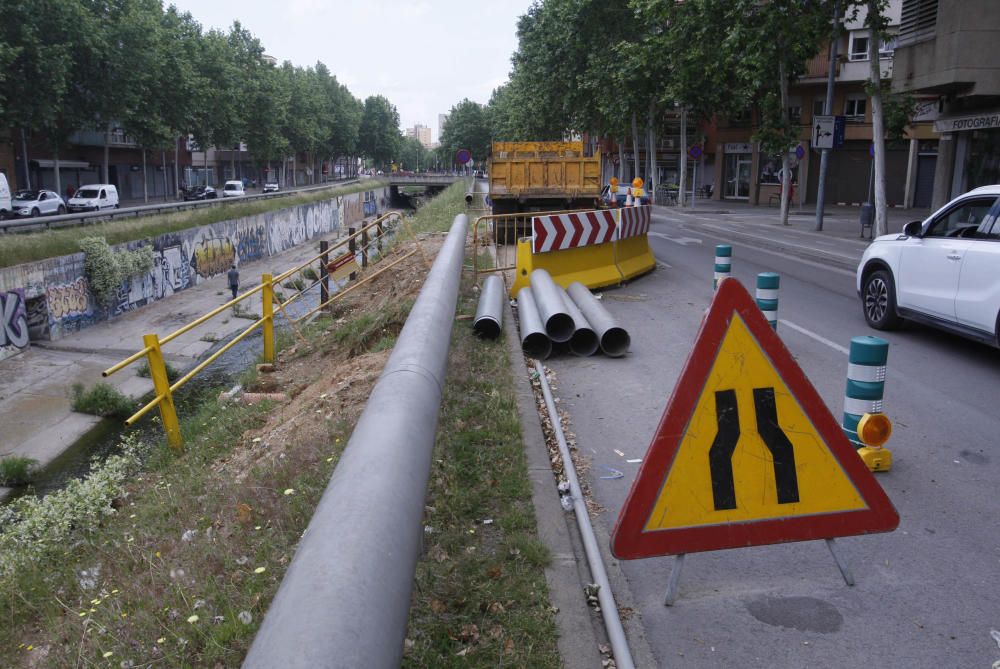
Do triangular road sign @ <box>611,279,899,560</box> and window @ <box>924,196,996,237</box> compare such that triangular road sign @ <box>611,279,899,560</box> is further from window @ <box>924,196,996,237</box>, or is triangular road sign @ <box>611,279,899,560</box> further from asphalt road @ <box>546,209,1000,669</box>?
window @ <box>924,196,996,237</box>

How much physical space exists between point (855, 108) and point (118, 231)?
127 ft

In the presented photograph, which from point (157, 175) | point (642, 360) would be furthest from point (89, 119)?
point (642, 360)

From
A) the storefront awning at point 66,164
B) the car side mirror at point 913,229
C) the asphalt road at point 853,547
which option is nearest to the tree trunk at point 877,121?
the asphalt road at point 853,547

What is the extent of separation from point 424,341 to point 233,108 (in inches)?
2454

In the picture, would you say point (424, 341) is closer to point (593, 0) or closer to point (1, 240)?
point (1, 240)

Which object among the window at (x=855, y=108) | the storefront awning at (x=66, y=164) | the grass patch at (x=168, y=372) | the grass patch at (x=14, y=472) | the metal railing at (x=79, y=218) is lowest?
the grass patch at (x=14, y=472)

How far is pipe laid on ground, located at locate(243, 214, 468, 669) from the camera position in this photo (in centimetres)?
215

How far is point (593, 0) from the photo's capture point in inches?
1597

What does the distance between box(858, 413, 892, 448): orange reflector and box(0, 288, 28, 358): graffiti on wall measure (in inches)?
856

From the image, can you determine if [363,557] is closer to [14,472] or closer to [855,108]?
[14,472]

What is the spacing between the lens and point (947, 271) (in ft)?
28.2

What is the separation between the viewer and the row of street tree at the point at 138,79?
3628 cm

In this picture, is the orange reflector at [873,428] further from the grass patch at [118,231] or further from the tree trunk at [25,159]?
the tree trunk at [25,159]

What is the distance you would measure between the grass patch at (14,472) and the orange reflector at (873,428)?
44.5 ft
